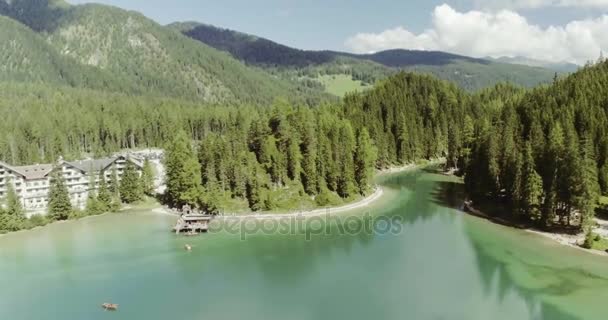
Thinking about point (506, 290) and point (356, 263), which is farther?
point (356, 263)

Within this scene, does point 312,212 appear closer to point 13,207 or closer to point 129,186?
point 129,186

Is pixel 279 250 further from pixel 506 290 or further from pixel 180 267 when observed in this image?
pixel 506 290

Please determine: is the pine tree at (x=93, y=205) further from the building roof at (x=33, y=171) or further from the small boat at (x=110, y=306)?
the small boat at (x=110, y=306)

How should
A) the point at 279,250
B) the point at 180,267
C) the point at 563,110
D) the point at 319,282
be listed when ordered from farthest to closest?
the point at 563,110 < the point at 279,250 < the point at 180,267 < the point at 319,282

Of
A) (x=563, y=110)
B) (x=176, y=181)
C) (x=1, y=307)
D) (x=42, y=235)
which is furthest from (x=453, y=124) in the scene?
(x=1, y=307)

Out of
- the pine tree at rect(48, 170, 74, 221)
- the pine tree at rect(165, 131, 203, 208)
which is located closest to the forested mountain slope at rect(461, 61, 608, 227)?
the pine tree at rect(165, 131, 203, 208)

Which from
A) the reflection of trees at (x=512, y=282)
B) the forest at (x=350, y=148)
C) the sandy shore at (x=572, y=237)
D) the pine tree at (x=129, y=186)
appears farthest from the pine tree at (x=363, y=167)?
the pine tree at (x=129, y=186)
